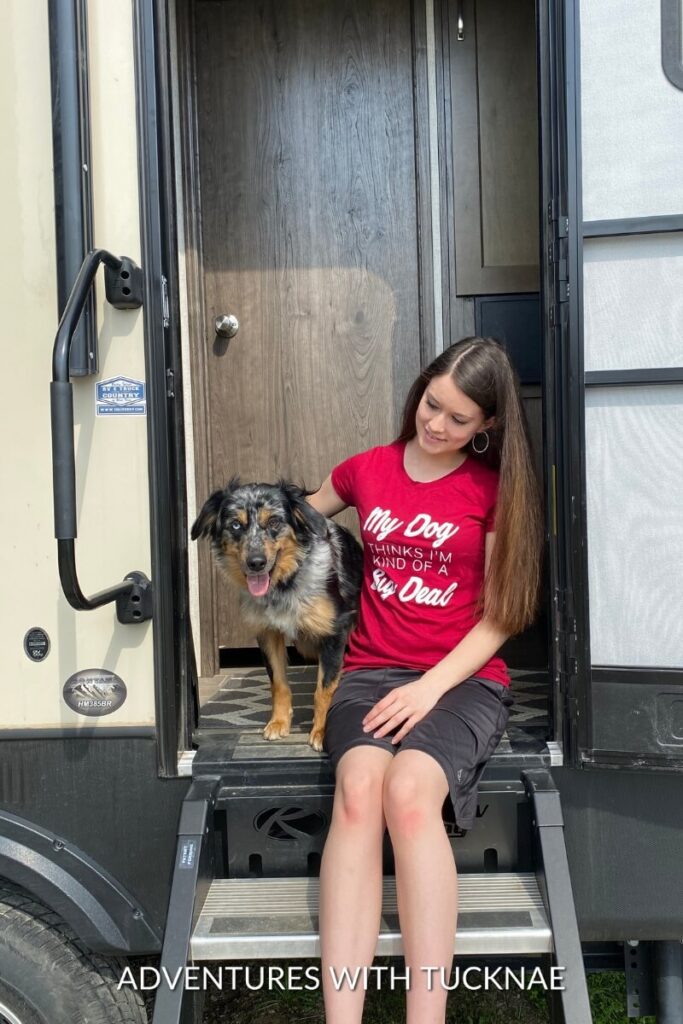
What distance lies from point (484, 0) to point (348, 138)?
71 cm

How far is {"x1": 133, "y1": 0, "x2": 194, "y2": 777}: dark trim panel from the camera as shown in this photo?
191 cm

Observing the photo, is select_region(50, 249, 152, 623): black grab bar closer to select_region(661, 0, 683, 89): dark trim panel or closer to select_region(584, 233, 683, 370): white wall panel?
select_region(584, 233, 683, 370): white wall panel

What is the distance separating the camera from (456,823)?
191 cm

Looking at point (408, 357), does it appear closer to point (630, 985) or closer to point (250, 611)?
point (250, 611)

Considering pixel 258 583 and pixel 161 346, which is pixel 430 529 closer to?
pixel 258 583

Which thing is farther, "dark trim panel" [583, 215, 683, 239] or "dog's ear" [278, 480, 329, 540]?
"dog's ear" [278, 480, 329, 540]

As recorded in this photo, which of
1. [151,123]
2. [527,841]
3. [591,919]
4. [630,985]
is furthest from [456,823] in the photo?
[151,123]

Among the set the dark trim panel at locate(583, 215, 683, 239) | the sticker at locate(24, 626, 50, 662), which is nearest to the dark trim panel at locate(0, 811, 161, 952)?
the sticker at locate(24, 626, 50, 662)

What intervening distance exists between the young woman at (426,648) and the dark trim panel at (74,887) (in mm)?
490

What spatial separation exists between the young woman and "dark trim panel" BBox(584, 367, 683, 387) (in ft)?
1.12

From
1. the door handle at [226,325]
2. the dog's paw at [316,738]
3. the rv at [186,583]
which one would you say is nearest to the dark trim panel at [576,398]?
the rv at [186,583]

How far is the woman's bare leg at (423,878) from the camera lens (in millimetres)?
1627

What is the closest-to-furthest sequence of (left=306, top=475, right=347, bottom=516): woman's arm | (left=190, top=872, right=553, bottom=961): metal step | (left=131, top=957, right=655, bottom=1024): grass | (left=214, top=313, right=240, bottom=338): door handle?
1. (left=190, top=872, right=553, bottom=961): metal step
2. (left=306, top=475, right=347, bottom=516): woman's arm
3. (left=131, top=957, right=655, bottom=1024): grass
4. (left=214, top=313, right=240, bottom=338): door handle

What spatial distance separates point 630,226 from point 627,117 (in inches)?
9.2
